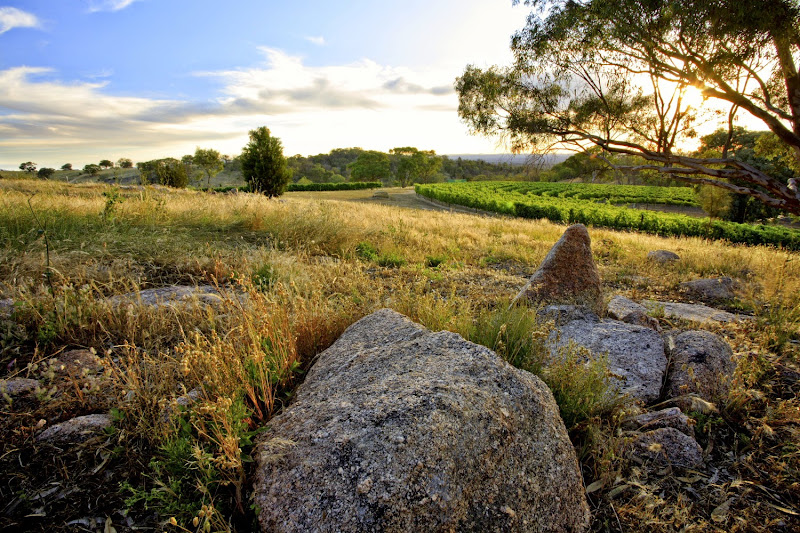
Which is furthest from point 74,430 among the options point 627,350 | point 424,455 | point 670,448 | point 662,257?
point 662,257

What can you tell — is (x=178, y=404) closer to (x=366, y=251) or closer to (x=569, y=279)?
(x=569, y=279)

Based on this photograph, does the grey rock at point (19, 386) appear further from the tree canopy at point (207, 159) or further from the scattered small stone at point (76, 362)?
the tree canopy at point (207, 159)

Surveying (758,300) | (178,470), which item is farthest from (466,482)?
(758,300)

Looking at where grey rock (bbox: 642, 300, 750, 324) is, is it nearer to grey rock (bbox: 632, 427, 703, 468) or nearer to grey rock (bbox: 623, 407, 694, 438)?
grey rock (bbox: 623, 407, 694, 438)

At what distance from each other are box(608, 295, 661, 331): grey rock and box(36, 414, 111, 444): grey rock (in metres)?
4.27

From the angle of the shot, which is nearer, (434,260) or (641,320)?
(641,320)

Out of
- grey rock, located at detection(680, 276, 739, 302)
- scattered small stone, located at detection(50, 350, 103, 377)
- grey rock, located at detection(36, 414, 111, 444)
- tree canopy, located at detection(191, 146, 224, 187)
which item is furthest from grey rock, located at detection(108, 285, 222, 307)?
tree canopy, located at detection(191, 146, 224, 187)

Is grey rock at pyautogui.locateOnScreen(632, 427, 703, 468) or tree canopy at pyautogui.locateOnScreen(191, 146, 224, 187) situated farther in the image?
tree canopy at pyautogui.locateOnScreen(191, 146, 224, 187)

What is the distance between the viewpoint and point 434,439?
1.51m

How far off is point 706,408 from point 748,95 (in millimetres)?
11065

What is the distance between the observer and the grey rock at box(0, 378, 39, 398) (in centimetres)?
214

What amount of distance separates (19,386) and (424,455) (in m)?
2.35

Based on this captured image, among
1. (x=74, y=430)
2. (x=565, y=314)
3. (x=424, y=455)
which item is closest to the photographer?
(x=424, y=455)

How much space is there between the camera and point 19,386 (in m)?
2.21
